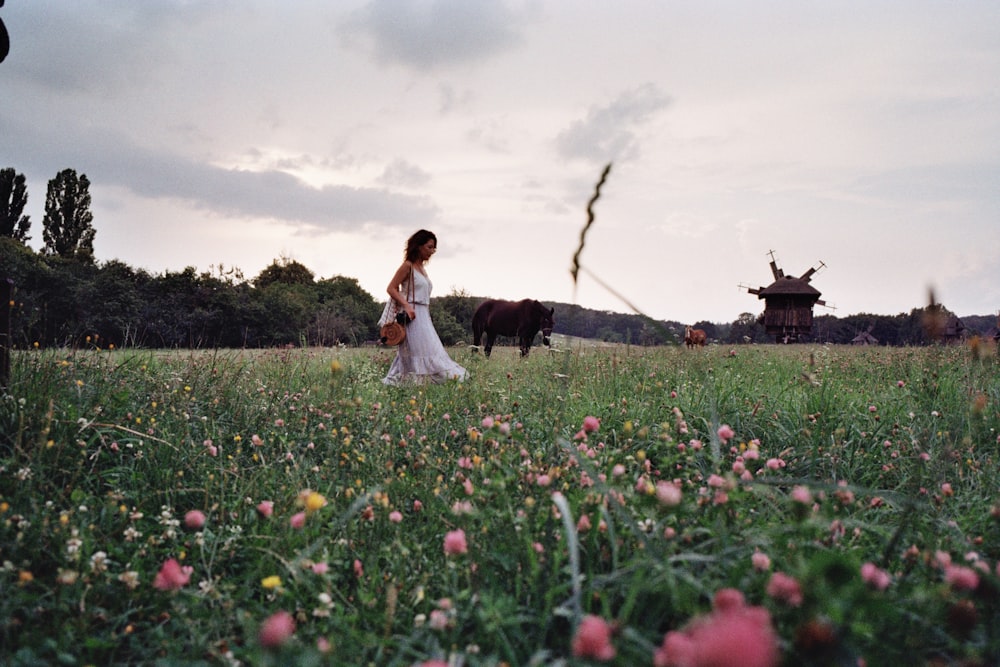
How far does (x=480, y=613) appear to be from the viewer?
1905mm

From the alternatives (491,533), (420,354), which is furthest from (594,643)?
(420,354)

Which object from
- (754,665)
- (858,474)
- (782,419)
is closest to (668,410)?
(782,419)

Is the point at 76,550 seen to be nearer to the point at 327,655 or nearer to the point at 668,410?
the point at 327,655

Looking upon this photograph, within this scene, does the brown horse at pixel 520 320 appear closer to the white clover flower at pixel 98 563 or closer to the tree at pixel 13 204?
the white clover flower at pixel 98 563

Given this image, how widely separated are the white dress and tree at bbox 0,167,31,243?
179 ft

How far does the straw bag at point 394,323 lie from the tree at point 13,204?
178 ft

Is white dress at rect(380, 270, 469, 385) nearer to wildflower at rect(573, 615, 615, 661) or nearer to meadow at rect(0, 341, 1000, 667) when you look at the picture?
meadow at rect(0, 341, 1000, 667)

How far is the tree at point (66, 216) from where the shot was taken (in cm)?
5034

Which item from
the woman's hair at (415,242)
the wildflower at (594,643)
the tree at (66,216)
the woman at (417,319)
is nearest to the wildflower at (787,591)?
the wildflower at (594,643)

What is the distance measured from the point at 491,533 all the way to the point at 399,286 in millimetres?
7074

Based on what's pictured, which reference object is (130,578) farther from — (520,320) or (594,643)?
(520,320)

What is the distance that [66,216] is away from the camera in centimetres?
5094

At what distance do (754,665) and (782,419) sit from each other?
Answer: 4882 millimetres

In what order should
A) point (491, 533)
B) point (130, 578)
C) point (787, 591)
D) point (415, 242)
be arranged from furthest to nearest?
point (415, 242) < point (491, 533) < point (130, 578) < point (787, 591)
